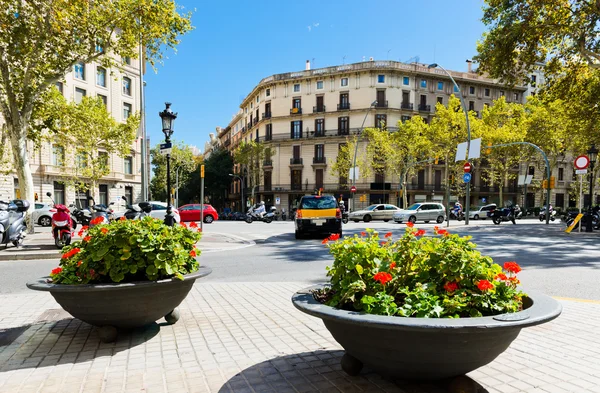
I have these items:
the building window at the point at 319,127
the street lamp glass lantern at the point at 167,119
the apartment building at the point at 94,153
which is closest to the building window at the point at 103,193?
the apartment building at the point at 94,153

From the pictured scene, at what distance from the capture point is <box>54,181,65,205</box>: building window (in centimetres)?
3183

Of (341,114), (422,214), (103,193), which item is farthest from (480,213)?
(103,193)

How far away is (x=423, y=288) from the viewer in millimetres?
2311

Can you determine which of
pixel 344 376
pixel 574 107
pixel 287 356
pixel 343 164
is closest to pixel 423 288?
pixel 344 376

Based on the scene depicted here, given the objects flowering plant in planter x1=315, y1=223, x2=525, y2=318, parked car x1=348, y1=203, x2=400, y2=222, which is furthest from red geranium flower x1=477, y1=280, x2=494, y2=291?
parked car x1=348, y1=203, x2=400, y2=222

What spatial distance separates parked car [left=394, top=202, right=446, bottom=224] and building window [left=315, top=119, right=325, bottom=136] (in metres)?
23.0

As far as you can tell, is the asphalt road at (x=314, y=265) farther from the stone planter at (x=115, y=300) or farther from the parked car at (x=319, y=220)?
the stone planter at (x=115, y=300)

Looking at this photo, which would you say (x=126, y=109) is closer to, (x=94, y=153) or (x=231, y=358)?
(x=94, y=153)

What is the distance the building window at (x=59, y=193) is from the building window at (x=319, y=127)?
28.5m

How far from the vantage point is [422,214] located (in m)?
26.0

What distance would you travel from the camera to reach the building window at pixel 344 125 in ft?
150

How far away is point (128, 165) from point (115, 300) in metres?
39.4

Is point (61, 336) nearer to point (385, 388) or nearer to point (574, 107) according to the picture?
point (385, 388)

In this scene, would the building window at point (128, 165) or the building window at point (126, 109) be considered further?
the building window at point (128, 165)
